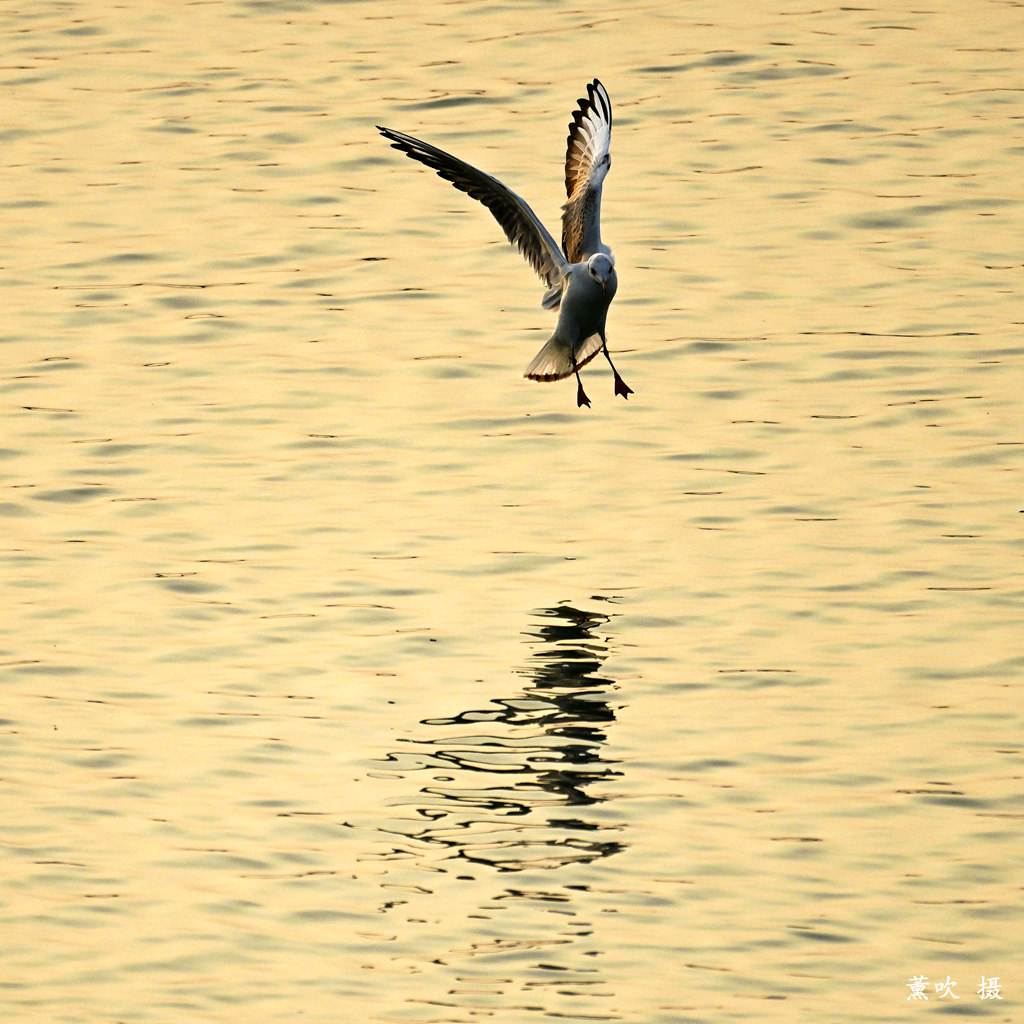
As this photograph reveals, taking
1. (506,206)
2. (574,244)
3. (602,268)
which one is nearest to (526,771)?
(602,268)

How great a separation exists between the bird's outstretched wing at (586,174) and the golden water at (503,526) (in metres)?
1.57

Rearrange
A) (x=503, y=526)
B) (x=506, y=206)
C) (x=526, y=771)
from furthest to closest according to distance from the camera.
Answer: (x=503, y=526) → (x=506, y=206) → (x=526, y=771)

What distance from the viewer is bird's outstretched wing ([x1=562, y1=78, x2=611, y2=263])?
45.3ft

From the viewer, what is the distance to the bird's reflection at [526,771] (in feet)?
32.2

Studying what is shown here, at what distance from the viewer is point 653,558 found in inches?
526

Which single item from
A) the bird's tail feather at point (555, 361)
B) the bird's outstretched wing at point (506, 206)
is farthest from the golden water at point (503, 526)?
the bird's outstretched wing at point (506, 206)

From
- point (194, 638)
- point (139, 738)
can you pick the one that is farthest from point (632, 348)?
point (139, 738)

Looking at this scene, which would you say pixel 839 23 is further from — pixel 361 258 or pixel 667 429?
pixel 667 429

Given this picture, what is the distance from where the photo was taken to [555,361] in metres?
14.2

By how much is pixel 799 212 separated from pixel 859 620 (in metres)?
7.23

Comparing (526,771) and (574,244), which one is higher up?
(574,244)

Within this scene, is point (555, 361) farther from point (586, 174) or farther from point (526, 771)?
point (526, 771)

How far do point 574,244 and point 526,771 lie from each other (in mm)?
4655

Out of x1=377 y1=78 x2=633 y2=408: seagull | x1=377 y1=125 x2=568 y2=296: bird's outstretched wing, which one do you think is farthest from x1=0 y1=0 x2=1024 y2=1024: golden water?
x1=377 y1=125 x2=568 y2=296: bird's outstretched wing
